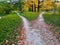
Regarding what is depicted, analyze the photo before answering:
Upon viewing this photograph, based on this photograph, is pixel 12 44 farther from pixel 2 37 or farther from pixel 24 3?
pixel 24 3

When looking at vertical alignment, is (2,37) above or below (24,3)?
above

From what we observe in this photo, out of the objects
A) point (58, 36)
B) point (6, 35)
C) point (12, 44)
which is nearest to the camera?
point (12, 44)

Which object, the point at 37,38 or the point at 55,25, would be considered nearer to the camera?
the point at 37,38

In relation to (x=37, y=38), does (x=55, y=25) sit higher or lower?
lower

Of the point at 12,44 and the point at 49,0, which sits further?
the point at 49,0

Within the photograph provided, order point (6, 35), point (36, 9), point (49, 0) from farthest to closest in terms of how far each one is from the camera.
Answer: point (36, 9)
point (49, 0)
point (6, 35)

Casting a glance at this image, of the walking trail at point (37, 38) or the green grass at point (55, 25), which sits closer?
the walking trail at point (37, 38)

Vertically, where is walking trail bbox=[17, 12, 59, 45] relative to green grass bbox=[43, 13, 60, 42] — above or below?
above

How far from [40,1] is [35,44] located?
102 feet

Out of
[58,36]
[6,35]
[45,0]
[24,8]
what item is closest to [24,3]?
[24,8]

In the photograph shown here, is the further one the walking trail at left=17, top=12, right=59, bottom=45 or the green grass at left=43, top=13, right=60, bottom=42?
the green grass at left=43, top=13, right=60, bottom=42

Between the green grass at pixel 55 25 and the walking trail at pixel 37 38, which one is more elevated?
the walking trail at pixel 37 38

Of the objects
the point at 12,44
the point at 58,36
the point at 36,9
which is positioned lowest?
the point at 36,9

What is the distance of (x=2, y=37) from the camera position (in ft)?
29.1
